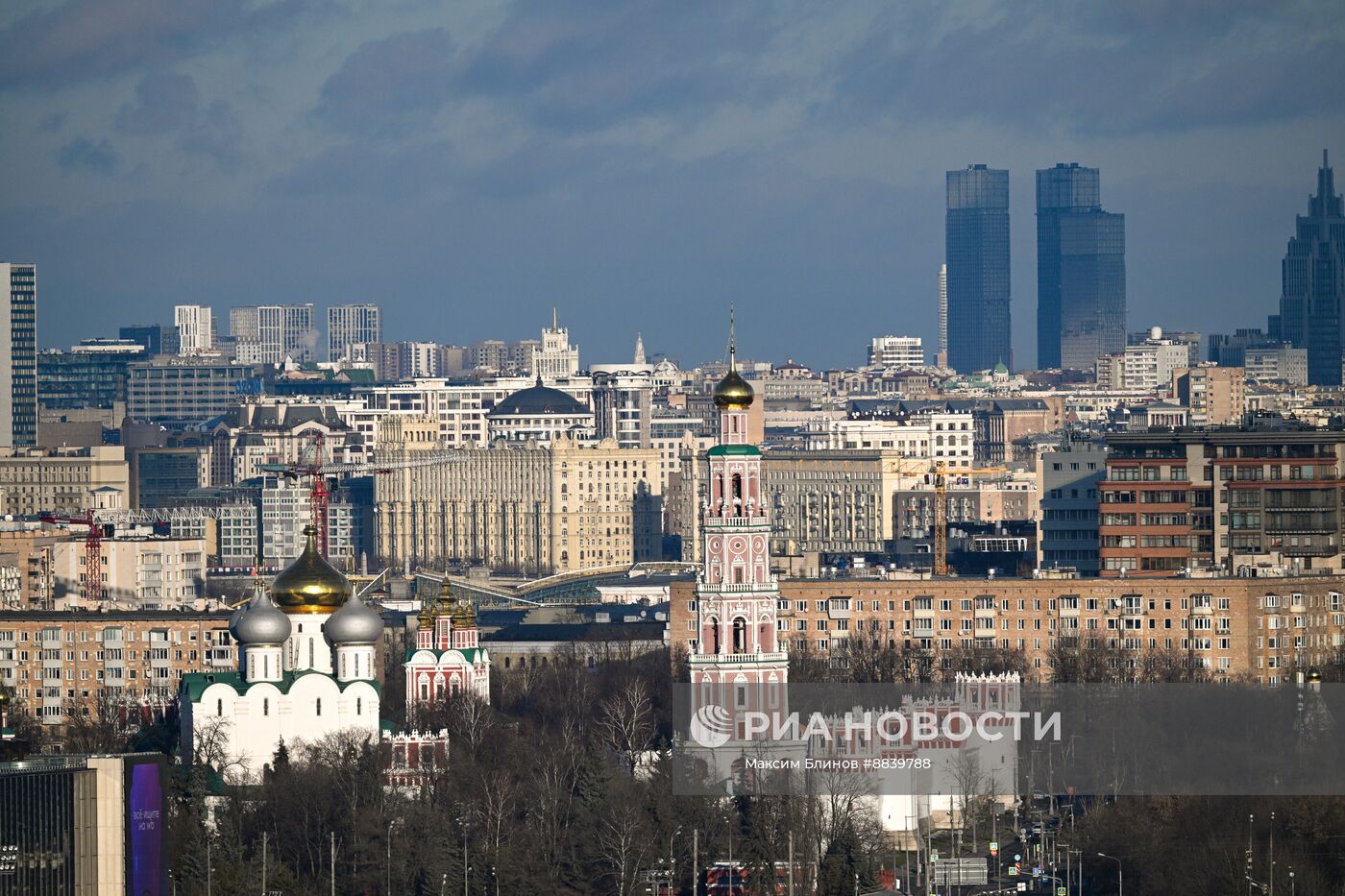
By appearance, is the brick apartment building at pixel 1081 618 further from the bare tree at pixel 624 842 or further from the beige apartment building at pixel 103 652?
the bare tree at pixel 624 842

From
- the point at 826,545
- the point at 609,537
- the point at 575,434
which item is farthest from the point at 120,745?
the point at 575,434

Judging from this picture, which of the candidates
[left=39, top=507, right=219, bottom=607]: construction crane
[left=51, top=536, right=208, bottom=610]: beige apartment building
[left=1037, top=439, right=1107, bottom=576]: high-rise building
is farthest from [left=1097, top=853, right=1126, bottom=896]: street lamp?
[left=51, top=536, right=208, bottom=610]: beige apartment building

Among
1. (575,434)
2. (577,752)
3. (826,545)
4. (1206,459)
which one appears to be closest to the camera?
(577,752)

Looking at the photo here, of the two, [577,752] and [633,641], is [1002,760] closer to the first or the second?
[577,752]

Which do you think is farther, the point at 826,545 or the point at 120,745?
the point at 826,545

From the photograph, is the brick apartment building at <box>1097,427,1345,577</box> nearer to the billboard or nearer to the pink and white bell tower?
the pink and white bell tower

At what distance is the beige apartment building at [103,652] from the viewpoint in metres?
93.9

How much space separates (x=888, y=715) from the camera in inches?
2896

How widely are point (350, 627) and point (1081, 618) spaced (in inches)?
796

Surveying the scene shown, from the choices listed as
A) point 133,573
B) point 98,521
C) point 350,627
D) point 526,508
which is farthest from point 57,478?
point 350,627

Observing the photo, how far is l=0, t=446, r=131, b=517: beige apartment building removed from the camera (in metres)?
168

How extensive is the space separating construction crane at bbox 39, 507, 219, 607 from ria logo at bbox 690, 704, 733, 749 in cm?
3798

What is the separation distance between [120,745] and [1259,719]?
761 inches

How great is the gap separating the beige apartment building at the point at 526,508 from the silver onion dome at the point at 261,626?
94045 millimetres
